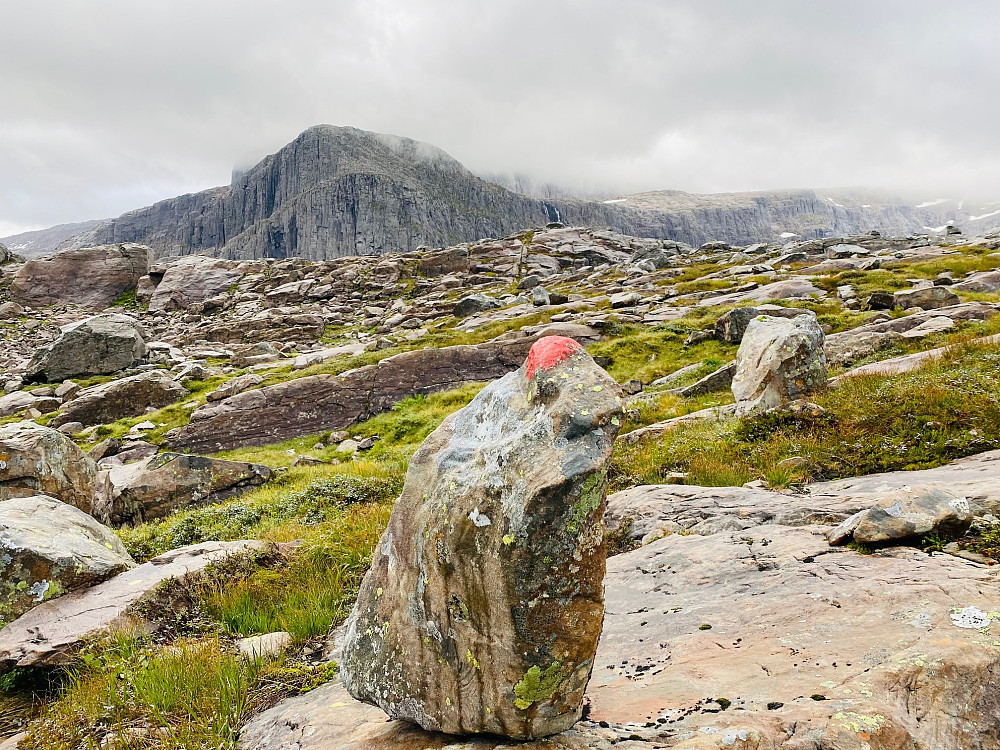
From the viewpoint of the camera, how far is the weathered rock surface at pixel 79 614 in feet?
19.9

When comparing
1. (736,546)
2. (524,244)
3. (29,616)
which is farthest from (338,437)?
(524,244)

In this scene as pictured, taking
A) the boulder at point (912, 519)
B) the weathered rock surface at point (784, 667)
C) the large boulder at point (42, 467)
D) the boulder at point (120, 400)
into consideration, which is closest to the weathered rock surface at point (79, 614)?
the weathered rock surface at point (784, 667)

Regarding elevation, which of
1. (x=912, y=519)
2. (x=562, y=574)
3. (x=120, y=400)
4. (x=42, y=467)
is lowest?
(x=912, y=519)

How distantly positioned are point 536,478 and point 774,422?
10.1m

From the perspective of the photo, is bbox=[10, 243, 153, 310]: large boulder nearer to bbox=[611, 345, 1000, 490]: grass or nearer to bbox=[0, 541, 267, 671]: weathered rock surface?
bbox=[0, 541, 267, 671]: weathered rock surface

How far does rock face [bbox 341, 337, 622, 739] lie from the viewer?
3.09 metres

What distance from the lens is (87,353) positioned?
4428 centimetres

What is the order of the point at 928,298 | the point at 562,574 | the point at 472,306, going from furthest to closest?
the point at 472,306 < the point at 928,298 < the point at 562,574

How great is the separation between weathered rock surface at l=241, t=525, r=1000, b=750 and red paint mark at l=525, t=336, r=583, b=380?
8.01ft

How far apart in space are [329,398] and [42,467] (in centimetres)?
1494

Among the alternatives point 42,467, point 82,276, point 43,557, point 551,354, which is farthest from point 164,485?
point 82,276

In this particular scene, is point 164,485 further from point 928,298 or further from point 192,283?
point 192,283

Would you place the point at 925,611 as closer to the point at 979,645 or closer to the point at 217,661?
the point at 979,645

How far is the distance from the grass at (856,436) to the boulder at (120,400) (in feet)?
108
